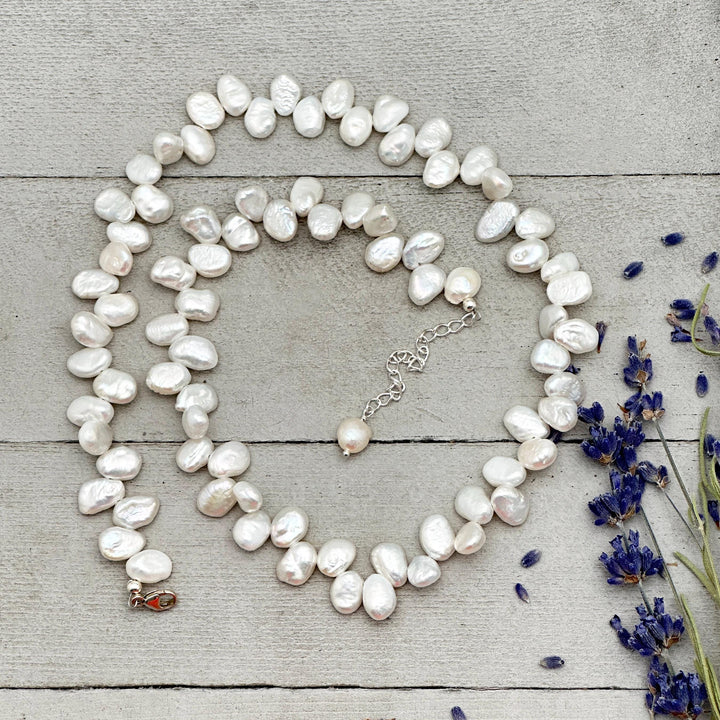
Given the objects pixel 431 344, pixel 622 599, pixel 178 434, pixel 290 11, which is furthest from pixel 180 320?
pixel 622 599

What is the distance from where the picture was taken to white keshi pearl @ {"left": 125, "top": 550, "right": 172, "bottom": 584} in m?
0.76

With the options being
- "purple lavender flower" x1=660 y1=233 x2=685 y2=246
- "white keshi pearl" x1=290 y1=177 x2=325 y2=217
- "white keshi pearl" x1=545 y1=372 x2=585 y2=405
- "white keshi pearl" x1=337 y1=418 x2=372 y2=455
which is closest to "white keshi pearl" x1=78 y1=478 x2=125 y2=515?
"white keshi pearl" x1=337 y1=418 x2=372 y2=455

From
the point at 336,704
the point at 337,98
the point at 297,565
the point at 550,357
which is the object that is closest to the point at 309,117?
the point at 337,98

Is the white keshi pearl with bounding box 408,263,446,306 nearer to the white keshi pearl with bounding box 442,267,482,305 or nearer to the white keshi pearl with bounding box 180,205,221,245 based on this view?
the white keshi pearl with bounding box 442,267,482,305

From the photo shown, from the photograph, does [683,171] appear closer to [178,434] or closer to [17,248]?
[178,434]

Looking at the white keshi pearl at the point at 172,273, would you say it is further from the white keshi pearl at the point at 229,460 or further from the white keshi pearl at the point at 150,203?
the white keshi pearl at the point at 229,460

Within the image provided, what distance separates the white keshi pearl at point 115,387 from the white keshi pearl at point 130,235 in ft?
0.43

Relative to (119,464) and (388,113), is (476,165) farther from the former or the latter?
(119,464)

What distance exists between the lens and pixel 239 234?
32.6 inches

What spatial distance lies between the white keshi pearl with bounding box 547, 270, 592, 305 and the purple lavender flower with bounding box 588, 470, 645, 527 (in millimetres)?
172

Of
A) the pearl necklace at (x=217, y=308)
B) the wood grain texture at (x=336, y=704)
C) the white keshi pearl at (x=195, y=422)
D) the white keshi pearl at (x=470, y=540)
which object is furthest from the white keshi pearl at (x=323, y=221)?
the wood grain texture at (x=336, y=704)

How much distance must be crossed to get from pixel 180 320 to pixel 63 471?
18cm

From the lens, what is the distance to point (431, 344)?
82 centimetres

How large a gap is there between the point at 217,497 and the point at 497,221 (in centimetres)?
38
